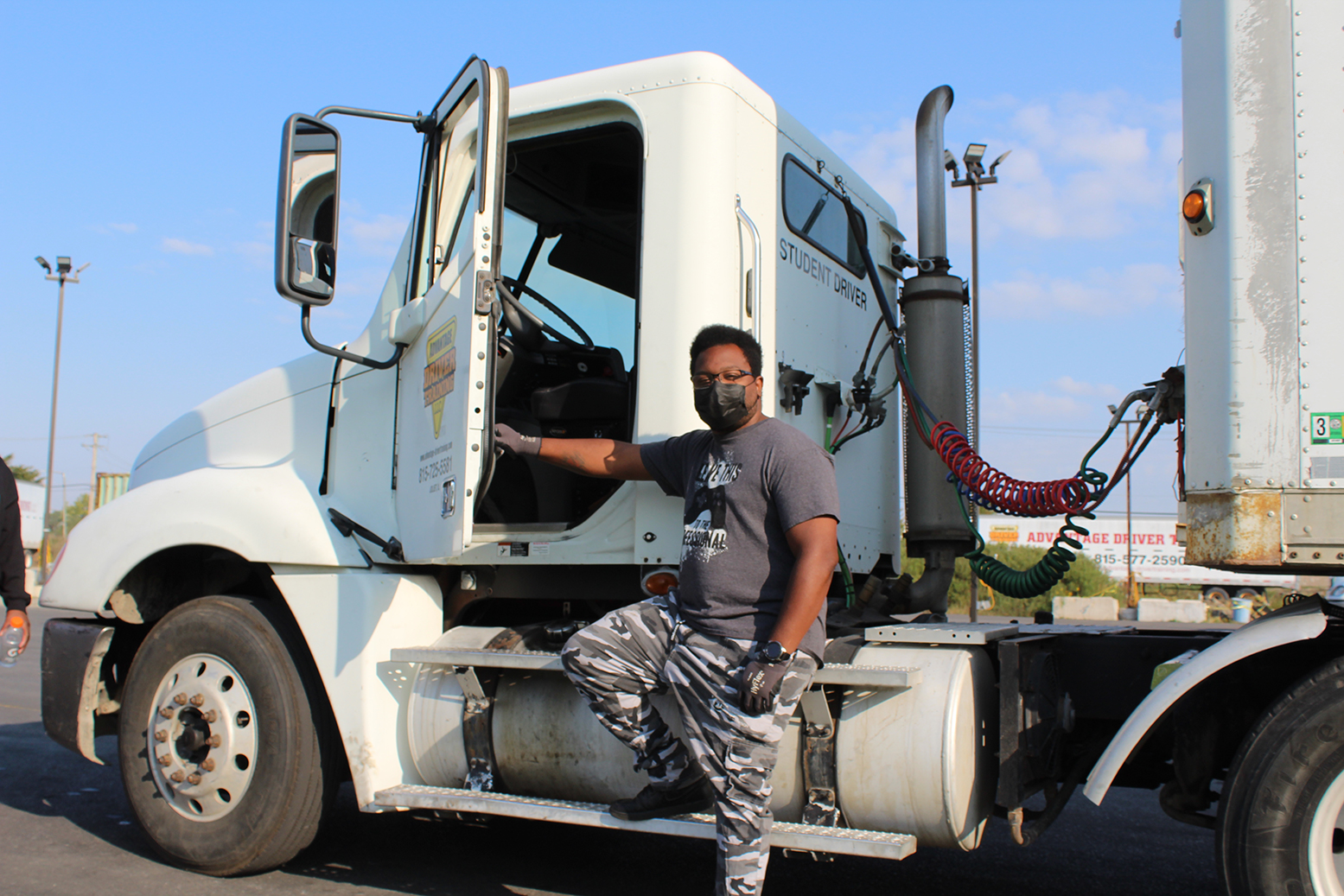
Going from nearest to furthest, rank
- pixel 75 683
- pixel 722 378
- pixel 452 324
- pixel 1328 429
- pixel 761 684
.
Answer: pixel 1328 429 < pixel 761 684 < pixel 722 378 < pixel 452 324 < pixel 75 683

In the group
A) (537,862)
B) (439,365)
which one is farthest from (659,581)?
(537,862)

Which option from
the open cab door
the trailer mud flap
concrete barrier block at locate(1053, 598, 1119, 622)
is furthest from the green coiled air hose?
concrete barrier block at locate(1053, 598, 1119, 622)

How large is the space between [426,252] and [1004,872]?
3497 millimetres

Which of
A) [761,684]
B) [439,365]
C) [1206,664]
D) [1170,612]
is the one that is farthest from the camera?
[1170,612]

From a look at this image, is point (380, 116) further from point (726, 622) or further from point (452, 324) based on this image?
point (726, 622)

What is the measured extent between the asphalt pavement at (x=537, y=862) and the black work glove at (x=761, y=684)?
4.81ft

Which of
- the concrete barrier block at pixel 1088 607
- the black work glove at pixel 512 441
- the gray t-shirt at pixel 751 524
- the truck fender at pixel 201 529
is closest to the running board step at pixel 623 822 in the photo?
the gray t-shirt at pixel 751 524

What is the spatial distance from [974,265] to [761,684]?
8.80 ft

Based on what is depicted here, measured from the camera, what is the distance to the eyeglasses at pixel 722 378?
10.7 feet

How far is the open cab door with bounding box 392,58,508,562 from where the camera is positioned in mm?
3379

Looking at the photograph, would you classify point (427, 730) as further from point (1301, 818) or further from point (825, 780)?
A: point (1301, 818)

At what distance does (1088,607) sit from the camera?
68.1ft

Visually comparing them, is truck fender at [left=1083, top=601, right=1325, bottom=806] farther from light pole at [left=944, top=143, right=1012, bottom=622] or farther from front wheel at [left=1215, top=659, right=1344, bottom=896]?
light pole at [left=944, top=143, right=1012, bottom=622]

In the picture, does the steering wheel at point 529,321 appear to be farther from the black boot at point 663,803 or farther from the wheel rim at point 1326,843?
the wheel rim at point 1326,843
